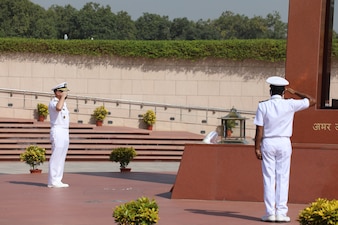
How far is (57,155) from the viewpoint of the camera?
1179 centimetres

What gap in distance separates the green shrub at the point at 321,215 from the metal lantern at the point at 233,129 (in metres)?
3.16

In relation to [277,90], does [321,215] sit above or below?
below

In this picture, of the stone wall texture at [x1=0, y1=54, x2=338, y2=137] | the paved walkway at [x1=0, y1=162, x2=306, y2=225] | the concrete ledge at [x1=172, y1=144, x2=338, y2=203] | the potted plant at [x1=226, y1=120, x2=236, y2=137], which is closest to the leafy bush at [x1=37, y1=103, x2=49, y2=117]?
the stone wall texture at [x1=0, y1=54, x2=338, y2=137]

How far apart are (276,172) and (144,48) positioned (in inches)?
754

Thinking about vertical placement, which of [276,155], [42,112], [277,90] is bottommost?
[42,112]

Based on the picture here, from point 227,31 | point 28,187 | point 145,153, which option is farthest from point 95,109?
point 227,31

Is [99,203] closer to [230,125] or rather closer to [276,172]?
[230,125]

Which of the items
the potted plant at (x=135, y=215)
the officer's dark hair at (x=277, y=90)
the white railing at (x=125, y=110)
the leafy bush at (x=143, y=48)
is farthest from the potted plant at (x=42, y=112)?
the potted plant at (x=135, y=215)

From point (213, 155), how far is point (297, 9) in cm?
190

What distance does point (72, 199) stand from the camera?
9.99 m

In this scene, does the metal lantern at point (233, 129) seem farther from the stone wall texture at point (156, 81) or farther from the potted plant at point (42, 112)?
the stone wall texture at point (156, 81)

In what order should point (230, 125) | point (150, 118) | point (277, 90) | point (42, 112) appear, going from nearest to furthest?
point (277, 90), point (230, 125), point (42, 112), point (150, 118)

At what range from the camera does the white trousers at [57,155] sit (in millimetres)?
11688

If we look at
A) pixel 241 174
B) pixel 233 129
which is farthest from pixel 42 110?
pixel 241 174
